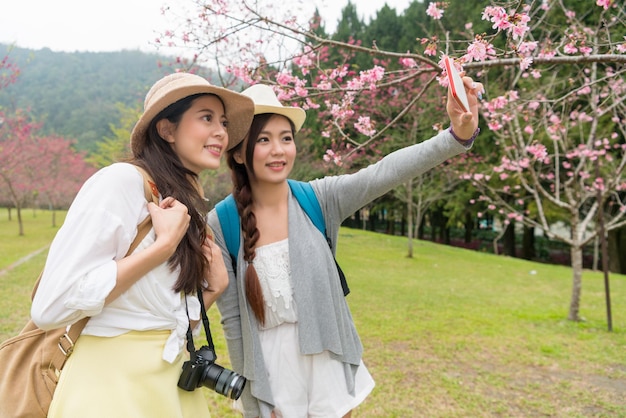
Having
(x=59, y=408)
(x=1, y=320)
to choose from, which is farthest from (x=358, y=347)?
(x=1, y=320)

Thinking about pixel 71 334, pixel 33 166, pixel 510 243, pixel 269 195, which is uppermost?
pixel 33 166

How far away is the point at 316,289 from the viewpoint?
178cm

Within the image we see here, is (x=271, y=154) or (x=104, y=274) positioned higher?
(x=271, y=154)

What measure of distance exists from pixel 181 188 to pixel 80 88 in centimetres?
6473

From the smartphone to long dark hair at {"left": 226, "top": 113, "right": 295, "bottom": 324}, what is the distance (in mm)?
697

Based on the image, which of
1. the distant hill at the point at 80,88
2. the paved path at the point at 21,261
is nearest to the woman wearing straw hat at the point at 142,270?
the paved path at the point at 21,261

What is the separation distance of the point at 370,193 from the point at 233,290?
688 millimetres

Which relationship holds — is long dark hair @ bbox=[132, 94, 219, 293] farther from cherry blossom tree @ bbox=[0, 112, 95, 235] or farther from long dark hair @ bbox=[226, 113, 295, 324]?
cherry blossom tree @ bbox=[0, 112, 95, 235]

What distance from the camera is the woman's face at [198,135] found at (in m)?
1.49

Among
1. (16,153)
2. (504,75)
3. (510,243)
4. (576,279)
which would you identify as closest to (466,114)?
(576,279)

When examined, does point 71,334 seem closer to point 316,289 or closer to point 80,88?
point 316,289

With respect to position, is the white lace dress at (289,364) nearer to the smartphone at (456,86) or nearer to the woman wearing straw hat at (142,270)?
the woman wearing straw hat at (142,270)

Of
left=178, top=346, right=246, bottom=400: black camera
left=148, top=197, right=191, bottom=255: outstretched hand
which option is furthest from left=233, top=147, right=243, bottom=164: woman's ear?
left=178, top=346, right=246, bottom=400: black camera

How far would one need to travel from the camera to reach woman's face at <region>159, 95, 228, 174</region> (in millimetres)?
1493
